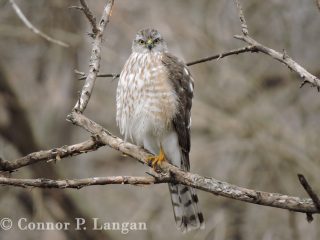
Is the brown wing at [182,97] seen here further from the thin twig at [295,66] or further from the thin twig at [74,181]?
the thin twig at [295,66]

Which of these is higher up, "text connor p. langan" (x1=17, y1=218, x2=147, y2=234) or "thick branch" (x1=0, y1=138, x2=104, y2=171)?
"text connor p. langan" (x1=17, y1=218, x2=147, y2=234)

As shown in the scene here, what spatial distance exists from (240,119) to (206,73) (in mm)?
677

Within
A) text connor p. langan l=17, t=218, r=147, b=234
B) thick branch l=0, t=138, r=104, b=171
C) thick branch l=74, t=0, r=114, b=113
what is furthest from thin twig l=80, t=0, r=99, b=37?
text connor p. langan l=17, t=218, r=147, b=234

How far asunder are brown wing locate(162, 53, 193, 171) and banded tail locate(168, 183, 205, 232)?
26 cm

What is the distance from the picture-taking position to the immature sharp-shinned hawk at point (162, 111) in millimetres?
4738

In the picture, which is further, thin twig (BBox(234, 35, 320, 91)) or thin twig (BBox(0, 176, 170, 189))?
thin twig (BBox(0, 176, 170, 189))

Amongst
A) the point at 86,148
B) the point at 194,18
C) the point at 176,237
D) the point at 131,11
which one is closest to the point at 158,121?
the point at 86,148

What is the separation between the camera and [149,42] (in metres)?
5.35

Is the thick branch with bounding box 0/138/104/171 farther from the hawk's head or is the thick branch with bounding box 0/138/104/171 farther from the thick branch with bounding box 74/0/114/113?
the hawk's head

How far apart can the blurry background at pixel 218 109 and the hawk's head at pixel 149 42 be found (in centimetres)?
157

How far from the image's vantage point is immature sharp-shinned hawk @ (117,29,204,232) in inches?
187

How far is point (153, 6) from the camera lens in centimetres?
817

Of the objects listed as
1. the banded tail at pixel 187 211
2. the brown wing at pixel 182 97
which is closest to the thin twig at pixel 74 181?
the brown wing at pixel 182 97

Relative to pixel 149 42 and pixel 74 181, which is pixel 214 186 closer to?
pixel 74 181
